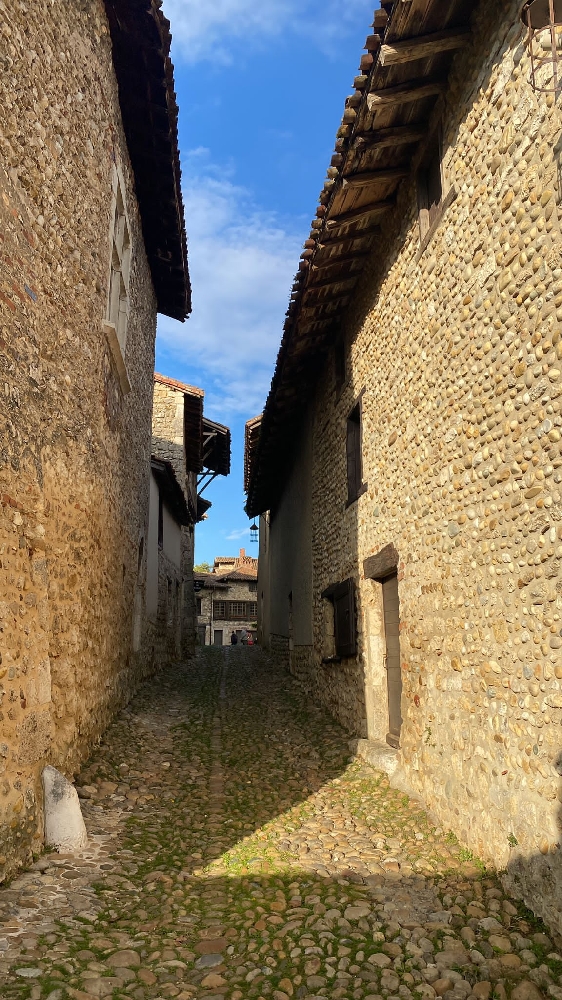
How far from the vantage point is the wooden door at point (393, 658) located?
6633mm

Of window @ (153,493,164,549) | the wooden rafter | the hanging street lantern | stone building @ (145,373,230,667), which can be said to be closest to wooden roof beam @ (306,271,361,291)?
the wooden rafter

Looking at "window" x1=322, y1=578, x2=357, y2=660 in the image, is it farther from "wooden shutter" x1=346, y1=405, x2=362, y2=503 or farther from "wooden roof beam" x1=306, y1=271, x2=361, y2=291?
"wooden roof beam" x1=306, y1=271, x2=361, y2=291

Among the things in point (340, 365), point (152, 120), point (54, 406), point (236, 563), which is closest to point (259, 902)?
point (54, 406)

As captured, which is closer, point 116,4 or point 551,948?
point 551,948

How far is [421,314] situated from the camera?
5.77 metres

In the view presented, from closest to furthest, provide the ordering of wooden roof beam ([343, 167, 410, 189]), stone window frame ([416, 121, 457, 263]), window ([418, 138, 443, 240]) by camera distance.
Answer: stone window frame ([416, 121, 457, 263]) < window ([418, 138, 443, 240]) < wooden roof beam ([343, 167, 410, 189])


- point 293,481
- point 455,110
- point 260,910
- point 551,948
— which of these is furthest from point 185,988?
point 293,481

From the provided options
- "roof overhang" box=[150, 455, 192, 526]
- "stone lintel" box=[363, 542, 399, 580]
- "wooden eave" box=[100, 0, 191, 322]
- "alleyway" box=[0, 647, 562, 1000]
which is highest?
"wooden eave" box=[100, 0, 191, 322]

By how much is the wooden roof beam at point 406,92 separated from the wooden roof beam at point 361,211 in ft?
4.48

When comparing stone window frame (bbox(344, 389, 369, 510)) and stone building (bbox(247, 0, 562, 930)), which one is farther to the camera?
stone window frame (bbox(344, 389, 369, 510))

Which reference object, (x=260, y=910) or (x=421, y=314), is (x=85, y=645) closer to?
(x=260, y=910)

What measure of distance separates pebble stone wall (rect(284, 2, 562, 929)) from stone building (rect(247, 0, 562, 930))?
2 centimetres

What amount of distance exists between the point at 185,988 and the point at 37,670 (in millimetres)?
1966

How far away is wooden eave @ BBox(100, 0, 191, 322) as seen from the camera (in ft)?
21.4
